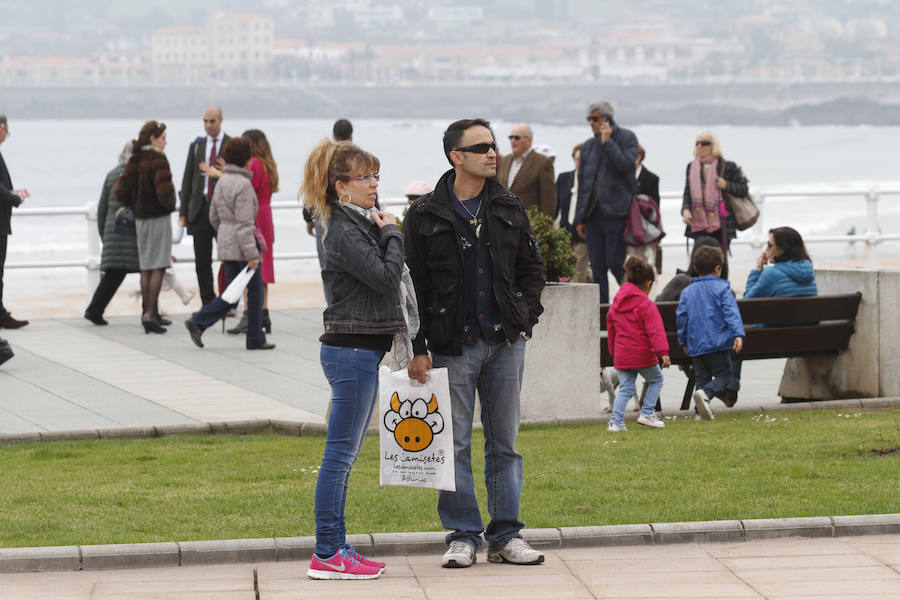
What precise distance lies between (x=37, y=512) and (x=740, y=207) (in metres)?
8.22

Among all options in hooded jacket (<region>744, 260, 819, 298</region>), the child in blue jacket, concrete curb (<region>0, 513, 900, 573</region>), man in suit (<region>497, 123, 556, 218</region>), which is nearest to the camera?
concrete curb (<region>0, 513, 900, 573</region>)

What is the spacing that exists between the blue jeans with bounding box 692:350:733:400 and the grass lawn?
0.41m

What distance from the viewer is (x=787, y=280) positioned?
10164 mm

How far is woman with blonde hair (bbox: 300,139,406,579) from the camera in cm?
525

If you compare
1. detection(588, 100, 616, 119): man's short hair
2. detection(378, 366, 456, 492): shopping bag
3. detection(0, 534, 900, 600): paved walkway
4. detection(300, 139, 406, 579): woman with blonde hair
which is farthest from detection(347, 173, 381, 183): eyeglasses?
detection(588, 100, 616, 119): man's short hair

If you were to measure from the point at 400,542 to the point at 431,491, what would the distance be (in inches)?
41.8

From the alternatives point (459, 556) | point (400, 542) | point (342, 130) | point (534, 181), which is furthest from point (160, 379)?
point (459, 556)

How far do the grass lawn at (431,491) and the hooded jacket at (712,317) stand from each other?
1.80ft

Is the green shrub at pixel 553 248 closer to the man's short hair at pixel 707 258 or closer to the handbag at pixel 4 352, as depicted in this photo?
the man's short hair at pixel 707 258

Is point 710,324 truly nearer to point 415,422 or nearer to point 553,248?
point 553,248

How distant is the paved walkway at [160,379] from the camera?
9445mm

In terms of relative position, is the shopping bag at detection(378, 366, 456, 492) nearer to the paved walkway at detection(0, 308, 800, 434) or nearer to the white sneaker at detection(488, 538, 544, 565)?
the white sneaker at detection(488, 538, 544, 565)

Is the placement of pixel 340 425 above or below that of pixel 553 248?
below

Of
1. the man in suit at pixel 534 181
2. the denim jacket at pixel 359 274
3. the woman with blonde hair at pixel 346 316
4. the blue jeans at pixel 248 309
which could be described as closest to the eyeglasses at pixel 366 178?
the woman with blonde hair at pixel 346 316
